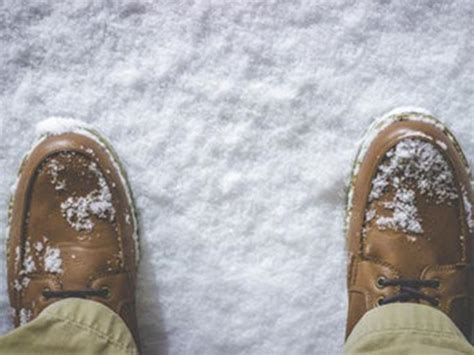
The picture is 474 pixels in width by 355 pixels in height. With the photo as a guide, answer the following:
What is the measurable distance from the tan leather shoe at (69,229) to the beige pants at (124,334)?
0.24ft

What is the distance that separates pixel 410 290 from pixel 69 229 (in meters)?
0.56

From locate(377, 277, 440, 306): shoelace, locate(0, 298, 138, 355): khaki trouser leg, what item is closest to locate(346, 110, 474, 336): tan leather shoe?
locate(377, 277, 440, 306): shoelace

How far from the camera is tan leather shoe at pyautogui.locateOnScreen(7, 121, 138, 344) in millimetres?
952

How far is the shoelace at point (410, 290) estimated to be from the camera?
36.1 inches

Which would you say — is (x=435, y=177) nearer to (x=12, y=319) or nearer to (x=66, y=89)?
(x=66, y=89)

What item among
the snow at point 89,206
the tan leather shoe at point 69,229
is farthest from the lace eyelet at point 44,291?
the snow at point 89,206

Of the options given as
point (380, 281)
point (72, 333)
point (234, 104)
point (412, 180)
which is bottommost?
point (72, 333)

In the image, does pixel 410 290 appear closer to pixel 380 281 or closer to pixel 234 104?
pixel 380 281

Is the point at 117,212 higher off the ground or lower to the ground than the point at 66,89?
lower

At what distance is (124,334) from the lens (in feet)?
2.88

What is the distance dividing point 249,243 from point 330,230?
0.47ft

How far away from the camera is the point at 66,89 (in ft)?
3.26

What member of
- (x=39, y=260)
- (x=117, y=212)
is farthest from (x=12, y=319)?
(x=117, y=212)

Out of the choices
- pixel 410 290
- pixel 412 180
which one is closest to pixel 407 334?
pixel 410 290
